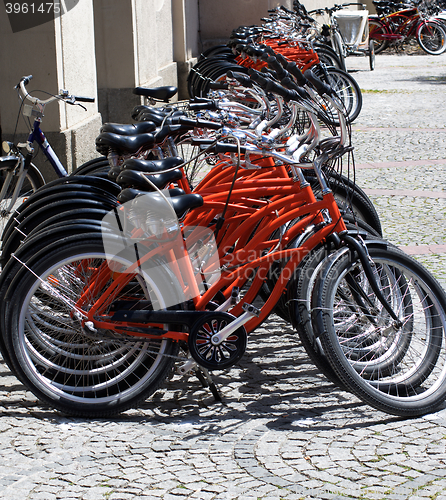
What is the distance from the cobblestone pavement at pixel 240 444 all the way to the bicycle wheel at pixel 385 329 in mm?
153

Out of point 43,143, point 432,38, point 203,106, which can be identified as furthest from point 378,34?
point 203,106

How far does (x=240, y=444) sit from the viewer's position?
3.09 meters

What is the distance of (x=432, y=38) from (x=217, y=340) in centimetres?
2088

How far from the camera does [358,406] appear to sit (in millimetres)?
3432

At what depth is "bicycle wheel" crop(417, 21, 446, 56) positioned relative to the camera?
71.5 ft

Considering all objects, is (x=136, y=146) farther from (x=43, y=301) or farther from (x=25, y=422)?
(x=25, y=422)

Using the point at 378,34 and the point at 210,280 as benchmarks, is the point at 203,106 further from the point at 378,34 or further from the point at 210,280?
the point at 378,34

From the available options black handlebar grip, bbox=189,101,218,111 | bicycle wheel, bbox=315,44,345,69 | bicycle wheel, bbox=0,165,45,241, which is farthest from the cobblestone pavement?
bicycle wheel, bbox=315,44,345,69

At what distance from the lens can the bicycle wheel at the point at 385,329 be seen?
320 cm

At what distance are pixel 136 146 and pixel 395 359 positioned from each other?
1.61 m

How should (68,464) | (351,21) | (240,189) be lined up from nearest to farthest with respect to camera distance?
1. (68,464)
2. (240,189)
3. (351,21)

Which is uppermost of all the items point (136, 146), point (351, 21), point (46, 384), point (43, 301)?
point (351, 21)

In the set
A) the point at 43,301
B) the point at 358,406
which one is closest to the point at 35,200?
the point at 43,301

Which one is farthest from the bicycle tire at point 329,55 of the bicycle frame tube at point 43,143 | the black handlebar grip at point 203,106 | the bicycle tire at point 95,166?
the black handlebar grip at point 203,106
